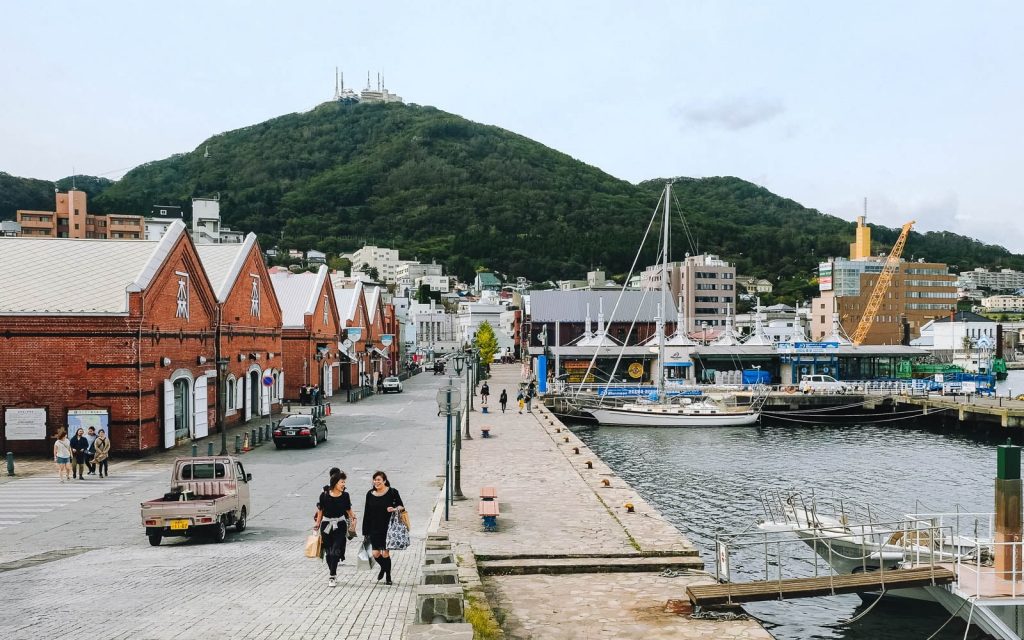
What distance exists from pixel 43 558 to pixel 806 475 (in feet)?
103

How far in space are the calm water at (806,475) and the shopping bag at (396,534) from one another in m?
9.34

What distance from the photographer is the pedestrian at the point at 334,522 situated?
1205 cm

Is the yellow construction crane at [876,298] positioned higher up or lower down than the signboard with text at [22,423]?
higher up

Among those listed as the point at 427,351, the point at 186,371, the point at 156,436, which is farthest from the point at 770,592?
the point at 427,351

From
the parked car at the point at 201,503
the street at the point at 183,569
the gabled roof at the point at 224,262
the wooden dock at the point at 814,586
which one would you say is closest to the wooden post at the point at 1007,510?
the wooden dock at the point at 814,586

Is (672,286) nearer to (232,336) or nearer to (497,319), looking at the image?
(497,319)

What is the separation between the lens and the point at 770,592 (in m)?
13.8

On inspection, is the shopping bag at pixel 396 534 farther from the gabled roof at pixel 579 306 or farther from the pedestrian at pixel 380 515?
the gabled roof at pixel 579 306

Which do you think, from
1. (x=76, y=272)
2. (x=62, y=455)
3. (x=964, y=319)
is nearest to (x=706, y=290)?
(x=964, y=319)

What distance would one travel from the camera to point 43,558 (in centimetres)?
1509

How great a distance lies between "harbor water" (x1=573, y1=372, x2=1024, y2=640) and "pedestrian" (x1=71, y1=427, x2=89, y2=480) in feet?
62.2

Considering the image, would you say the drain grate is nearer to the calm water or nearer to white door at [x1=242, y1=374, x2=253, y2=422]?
the calm water

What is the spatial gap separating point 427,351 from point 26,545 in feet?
455

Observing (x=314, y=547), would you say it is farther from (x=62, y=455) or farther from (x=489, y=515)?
(x=62, y=455)
